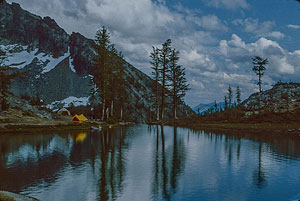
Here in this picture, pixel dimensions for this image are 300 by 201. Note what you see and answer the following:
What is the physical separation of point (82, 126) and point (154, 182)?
3092cm

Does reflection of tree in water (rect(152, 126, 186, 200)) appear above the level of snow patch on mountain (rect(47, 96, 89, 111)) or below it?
below

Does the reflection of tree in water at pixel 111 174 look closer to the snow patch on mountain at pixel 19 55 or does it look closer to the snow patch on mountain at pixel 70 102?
the snow patch on mountain at pixel 70 102

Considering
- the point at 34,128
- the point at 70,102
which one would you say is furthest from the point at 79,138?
the point at 70,102

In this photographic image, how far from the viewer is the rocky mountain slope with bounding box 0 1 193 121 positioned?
488ft

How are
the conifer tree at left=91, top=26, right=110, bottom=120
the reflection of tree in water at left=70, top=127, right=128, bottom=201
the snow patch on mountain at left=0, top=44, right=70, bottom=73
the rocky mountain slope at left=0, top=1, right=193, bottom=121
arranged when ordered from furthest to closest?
the snow patch on mountain at left=0, top=44, right=70, bottom=73 < the rocky mountain slope at left=0, top=1, right=193, bottom=121 < the conifer tree at left=91, top=26, right=110, bottom=120 < the reflection of tree in water at left=70, top=127, right=128, bottom=201

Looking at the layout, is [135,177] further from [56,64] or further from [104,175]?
[56,64]

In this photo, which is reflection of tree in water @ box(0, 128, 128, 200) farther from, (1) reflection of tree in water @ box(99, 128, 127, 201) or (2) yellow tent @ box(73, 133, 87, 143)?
(2) yellow tent @ box(73, 133, 87, 143)

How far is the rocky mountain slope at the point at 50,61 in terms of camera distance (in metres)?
149

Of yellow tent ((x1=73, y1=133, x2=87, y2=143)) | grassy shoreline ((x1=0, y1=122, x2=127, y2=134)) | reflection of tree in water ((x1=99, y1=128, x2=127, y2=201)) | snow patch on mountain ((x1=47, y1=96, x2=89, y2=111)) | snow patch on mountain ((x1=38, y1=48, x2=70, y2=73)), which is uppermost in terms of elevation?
snow patch on mountain ((x1=38, y1=48, x2=70, y2=73))

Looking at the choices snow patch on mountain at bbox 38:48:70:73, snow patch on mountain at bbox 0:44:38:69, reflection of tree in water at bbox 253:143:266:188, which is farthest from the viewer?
snow patch on mountain at bbox 0:44:38:69

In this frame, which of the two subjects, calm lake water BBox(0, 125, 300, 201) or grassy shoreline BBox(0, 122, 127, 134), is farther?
grassy shoreline BBox(0, 122, 127, 134)

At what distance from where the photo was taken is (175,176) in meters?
11.6

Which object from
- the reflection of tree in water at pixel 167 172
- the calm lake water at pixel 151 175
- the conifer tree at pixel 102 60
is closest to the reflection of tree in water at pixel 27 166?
the calm lake water at pixel 151 175

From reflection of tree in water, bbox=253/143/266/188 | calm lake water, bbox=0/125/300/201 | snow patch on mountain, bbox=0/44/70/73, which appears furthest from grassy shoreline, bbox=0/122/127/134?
snow patch on mountain, bbox=0/44/70/73
